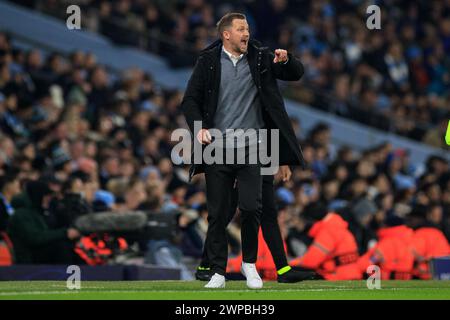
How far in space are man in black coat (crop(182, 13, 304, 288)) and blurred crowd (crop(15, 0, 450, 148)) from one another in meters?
13.5

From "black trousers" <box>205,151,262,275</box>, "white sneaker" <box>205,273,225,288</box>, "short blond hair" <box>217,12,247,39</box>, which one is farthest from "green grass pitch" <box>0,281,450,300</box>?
"short blond hair" <box>217,12,247,39</box>

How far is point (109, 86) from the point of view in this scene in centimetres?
2130

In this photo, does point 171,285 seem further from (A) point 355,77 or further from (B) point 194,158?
(A) point 355,77

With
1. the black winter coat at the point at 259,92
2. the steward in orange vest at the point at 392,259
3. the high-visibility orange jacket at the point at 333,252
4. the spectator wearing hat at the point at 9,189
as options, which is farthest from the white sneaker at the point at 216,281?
the steward in orange vest at the point at 392,259

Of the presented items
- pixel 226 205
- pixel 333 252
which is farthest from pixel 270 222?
pixel 333 252

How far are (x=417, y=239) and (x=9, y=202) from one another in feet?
16.0

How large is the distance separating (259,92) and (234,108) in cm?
24

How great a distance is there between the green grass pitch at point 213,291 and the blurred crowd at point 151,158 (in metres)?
3.18

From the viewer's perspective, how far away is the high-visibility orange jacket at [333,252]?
14773 millimetres

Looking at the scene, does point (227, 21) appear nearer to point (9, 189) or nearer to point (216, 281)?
point (216, 281)

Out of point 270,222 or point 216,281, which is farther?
point 270,222

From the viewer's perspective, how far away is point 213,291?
33.8 feet

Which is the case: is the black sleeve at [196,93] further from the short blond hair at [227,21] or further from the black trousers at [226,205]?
the black trousers at [226,205]
